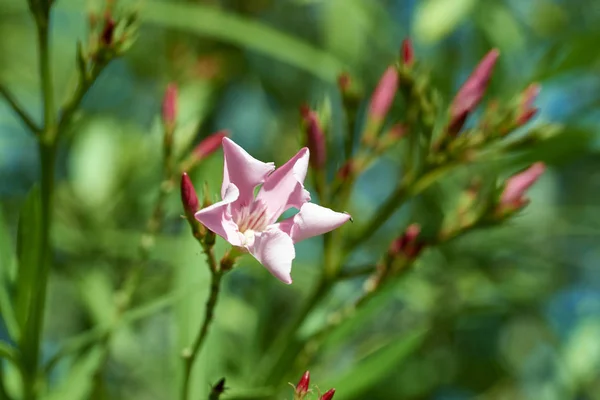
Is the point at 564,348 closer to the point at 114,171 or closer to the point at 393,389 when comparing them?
the point at 393,389

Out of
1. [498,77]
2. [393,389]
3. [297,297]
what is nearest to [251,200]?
[393,389]

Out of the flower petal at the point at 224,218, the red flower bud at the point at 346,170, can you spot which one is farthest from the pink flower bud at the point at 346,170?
the flower petal at the point at 224,218

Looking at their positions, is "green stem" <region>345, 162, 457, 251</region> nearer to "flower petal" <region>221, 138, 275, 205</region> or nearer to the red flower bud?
the red flower bud

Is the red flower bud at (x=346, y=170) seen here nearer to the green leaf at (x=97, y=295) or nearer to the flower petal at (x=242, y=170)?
the flower petal at (x=242, y=170)

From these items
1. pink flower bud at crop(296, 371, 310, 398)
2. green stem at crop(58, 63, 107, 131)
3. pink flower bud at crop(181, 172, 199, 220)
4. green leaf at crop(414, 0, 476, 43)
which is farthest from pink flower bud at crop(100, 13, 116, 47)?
green leaf at crop(414, 0, 476, 43)

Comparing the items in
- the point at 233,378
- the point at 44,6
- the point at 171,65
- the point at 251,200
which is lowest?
the point at 233,378

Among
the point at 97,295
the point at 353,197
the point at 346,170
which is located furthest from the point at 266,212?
the point at 353,197

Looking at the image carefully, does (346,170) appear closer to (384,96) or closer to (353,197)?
(384,96)
